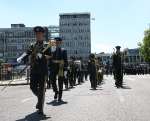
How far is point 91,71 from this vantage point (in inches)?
1042

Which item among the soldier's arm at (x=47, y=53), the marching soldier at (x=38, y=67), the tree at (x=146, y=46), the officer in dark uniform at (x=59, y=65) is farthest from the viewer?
the tree at (x=146, y=46)

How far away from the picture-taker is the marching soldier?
12.5 meters

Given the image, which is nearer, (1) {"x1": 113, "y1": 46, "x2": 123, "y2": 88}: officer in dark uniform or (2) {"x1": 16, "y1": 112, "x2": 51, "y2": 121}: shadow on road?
(2) {"x1": 16, "y1": 112, "x2": 51, "y2": 121}: shadow on road

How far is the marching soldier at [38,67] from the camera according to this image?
12516 mm

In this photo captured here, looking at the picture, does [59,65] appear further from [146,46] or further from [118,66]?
[146,46]

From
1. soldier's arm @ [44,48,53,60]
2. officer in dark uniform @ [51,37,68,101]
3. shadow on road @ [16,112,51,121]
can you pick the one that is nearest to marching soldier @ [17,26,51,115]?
soldier's arm @ [44,48,53,60]

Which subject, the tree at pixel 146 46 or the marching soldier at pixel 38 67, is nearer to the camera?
the marching soldier at pixel 38 67

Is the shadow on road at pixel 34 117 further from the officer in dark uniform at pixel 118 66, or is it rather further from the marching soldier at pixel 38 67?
the officer in dark uniform at pixel 118 66

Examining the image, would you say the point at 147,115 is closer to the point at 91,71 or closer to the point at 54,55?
the point at 54,55

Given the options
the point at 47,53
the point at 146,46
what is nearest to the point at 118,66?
the point at 47,53

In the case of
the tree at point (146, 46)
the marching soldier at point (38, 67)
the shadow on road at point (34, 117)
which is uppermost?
the tree at point (146, 46)

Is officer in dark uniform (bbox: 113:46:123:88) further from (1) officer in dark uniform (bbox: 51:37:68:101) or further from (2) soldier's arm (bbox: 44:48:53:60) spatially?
(2) soldier's arm (bbox: 44:48:53:60)

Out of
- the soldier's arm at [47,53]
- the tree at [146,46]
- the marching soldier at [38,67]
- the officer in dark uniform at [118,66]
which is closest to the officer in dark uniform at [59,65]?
the soldier's arm at [47,53]

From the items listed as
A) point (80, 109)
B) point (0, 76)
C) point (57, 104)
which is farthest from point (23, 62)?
point (0, 76)
